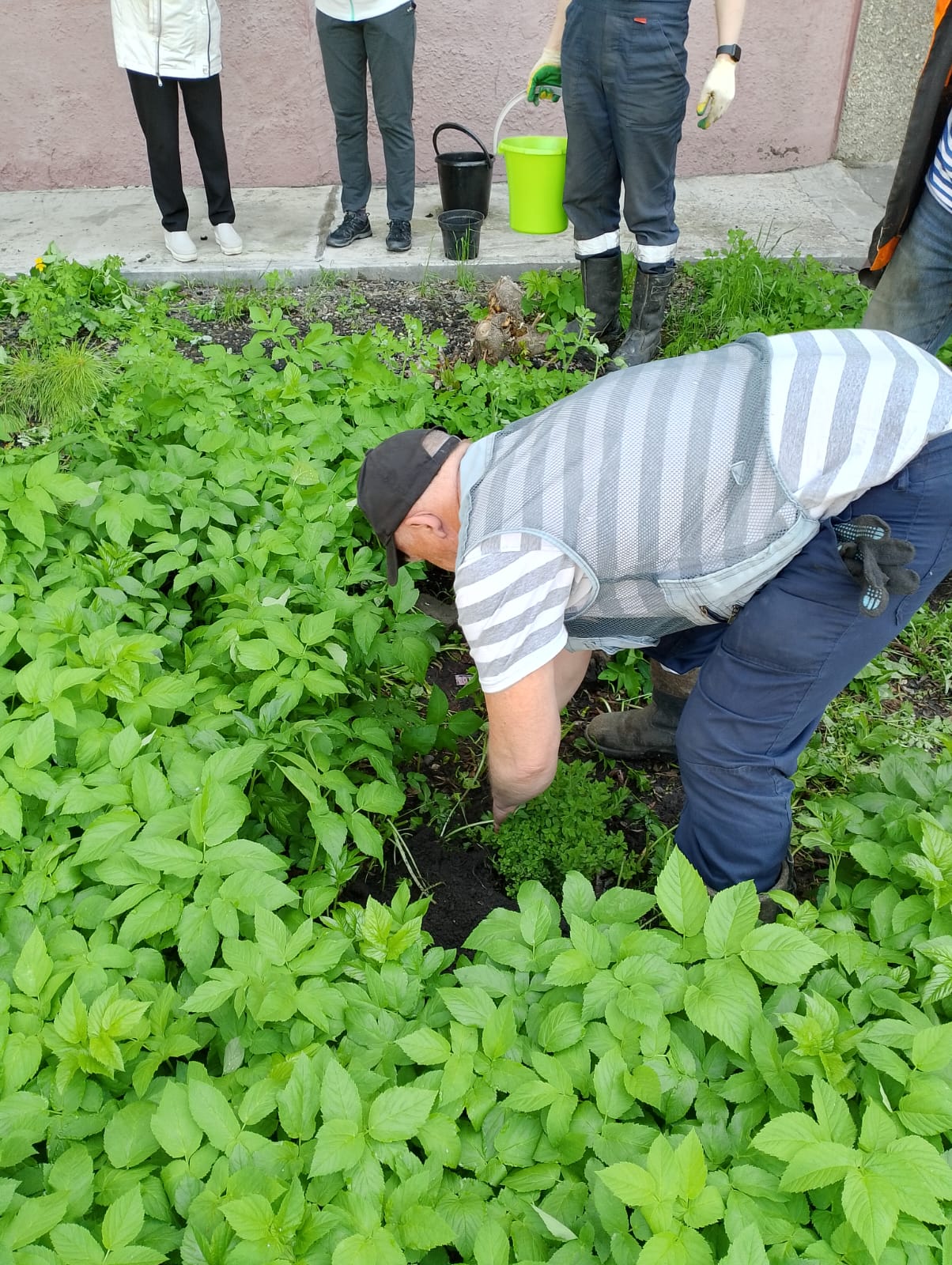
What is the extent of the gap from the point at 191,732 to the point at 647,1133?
3.63 feet

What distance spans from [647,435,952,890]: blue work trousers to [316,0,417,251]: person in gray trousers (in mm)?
3779

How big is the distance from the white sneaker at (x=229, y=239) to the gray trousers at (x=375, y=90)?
56 centimetres

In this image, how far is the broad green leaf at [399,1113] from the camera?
131 centimetres

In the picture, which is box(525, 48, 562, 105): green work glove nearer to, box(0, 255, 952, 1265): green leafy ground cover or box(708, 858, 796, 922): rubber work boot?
box(0, 255, 952, 1265): green leafy ground cover

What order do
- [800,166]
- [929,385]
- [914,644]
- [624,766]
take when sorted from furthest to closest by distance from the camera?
1. [800,166]
2. [914,644]
3. [624,766]
4. [929,385]

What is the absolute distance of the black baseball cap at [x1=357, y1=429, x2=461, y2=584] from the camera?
179cm

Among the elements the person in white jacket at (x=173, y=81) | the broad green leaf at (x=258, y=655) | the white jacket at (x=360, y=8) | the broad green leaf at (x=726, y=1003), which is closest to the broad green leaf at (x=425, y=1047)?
the broad green leaf at (x=726, y=1003)

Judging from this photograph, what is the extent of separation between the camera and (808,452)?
1619mm

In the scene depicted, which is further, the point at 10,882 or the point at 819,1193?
the point at 10,882

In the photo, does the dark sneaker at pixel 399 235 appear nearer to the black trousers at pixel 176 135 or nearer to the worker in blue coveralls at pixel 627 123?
the black trousers at pixel 176 135

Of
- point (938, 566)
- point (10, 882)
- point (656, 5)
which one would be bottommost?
point (10, 882)

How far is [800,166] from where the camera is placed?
234 inches

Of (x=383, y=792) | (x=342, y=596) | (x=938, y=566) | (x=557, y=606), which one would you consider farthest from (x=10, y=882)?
(x=938, y=566)

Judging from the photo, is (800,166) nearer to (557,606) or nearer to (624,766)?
(624,766)
